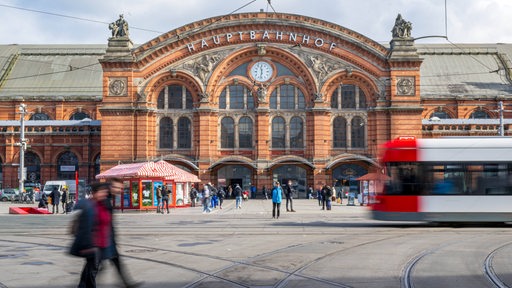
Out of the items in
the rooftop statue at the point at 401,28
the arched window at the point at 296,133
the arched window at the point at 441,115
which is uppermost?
the rooftop statue at the point at 401,28

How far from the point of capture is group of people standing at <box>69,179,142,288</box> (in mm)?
9039

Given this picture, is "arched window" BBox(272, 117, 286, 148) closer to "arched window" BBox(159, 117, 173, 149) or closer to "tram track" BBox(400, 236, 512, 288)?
"arched window" BBox(159, 117, 173, 149)

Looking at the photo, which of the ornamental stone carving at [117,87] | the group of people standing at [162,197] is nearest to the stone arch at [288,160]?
the ornamental stone carving at [117,87]

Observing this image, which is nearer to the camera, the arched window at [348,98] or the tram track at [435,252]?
the tram track at [435,252]

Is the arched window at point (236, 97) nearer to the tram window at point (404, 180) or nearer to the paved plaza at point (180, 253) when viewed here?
the paved plaza at point (180, 253)

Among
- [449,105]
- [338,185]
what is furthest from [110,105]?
[449,105]

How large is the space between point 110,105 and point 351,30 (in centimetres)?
2118

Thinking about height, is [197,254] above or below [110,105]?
below

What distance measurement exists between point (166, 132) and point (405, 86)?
2060 cm

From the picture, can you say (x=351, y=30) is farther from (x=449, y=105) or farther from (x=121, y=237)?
(x=121, y=237)

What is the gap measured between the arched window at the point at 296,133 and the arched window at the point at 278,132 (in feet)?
2.28

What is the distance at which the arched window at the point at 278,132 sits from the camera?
5478 cm

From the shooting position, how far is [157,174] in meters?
39.1

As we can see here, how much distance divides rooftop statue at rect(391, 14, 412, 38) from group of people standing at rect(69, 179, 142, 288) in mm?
47317
